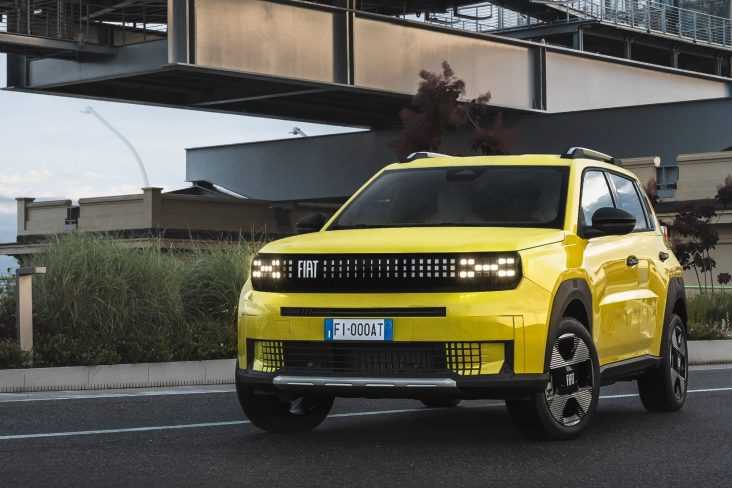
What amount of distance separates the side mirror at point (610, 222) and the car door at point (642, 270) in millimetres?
762

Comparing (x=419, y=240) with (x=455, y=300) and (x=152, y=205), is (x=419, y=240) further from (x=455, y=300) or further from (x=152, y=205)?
(x=152, y=205)

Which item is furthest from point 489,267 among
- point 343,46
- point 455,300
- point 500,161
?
point 343,46

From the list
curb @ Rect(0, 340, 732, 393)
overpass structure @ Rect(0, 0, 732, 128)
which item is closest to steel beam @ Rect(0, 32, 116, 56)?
overpass structure @ Rect(0, 0, 732, 128)

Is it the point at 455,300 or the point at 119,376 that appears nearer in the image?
the point at 455,300

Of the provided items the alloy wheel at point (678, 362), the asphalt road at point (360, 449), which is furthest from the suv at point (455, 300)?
the alloy wheel at point (678, 362)

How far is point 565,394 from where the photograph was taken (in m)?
9.05

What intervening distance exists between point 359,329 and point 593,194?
256 centimetres

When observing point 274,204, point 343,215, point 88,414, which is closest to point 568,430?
point 343,215

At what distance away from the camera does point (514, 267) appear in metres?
8.57

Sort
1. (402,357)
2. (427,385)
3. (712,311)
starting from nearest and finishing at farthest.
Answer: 1. (427,385)
2. (402,357)
3. (712,311)

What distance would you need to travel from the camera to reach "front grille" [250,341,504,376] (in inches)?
332

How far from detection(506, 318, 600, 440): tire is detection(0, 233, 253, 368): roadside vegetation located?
7525 mm

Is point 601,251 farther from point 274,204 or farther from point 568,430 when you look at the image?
point 274,204

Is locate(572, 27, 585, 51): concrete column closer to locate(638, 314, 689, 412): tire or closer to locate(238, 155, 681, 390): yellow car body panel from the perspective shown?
locate(638, 314, 689, 412): tire
